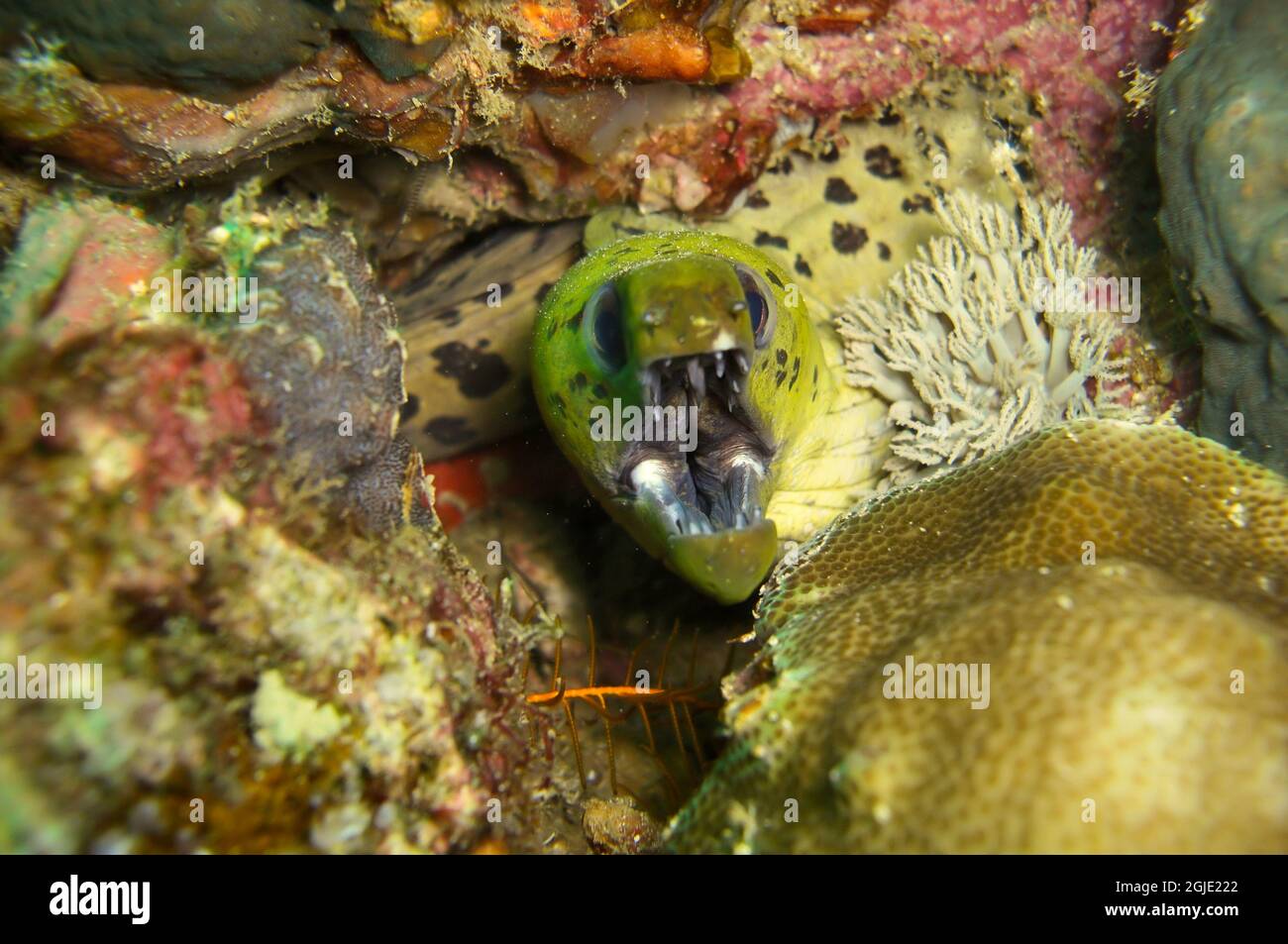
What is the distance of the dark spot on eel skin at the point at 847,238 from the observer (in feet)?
12.4

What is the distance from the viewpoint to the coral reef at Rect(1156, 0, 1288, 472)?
261 centimetres

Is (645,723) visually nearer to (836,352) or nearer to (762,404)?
(762,404)

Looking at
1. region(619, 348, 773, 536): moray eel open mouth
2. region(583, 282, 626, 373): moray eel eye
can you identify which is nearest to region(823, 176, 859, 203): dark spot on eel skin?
region(619, 348, 773, 536): moray eel open mouth

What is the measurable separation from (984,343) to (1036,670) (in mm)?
2012

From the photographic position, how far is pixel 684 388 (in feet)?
9.61

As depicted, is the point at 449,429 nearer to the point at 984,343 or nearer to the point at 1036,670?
the point at 984,343

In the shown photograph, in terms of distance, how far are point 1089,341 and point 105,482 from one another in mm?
3690

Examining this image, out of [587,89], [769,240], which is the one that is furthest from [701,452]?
[587,89]

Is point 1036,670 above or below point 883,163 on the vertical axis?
below

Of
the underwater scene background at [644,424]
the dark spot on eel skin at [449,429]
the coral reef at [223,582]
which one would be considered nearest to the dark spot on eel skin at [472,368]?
the underwater scene background at [644,424]

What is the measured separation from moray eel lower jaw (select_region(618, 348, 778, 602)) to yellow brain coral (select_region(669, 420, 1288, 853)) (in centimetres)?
26

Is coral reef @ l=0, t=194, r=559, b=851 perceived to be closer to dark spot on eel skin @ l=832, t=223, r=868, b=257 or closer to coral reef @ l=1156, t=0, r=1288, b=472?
dark spot on eel skin @ l=832, t=223, r=868, b=257

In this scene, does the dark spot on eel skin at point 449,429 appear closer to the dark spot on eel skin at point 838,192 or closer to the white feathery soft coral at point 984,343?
the white feathery soft coral at point 984,343
